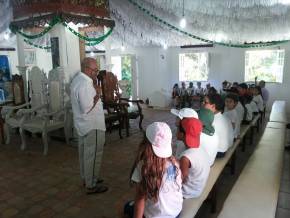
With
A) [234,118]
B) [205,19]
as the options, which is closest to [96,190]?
[234,118]

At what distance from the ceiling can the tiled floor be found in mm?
2410

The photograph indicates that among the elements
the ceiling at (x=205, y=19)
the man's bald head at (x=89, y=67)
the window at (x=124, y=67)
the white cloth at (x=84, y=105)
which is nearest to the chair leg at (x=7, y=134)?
the ceiling at (x=205, y=19)

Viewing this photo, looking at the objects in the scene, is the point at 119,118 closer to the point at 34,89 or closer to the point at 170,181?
the point at 34,89

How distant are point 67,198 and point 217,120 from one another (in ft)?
5.81

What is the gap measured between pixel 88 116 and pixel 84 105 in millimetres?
123

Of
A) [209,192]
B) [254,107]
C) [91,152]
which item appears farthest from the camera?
[254,107]

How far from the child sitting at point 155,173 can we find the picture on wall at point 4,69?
8269 millimetres

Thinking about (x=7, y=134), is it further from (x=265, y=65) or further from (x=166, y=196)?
(x=265, y=65)

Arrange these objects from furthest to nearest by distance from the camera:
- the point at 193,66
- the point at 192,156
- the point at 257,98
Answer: the point at 193,66, the point at 257,98, the point at 192,156

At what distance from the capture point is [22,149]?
450cm

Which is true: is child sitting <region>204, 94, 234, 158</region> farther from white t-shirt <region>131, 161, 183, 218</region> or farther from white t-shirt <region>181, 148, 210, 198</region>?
white t-shirt <region>131, 161, 183, 218</region>

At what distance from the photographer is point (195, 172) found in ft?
6.11

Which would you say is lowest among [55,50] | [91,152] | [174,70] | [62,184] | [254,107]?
[62,184]

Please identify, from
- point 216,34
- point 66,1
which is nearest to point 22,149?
point 66,1
